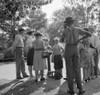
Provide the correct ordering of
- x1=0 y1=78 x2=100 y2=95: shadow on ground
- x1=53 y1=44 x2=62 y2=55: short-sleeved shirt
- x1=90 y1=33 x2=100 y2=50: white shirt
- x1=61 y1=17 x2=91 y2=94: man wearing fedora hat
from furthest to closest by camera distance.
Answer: x1=53 y1=44 x2=62 y2=55: short-sleeved shirt < x1=90 y1=33 x2=100 y2=50: white shirt < x1=0 y1=78 x2=100 y2=95: shadow on ground < x1=61 y1=17 x2=91 y2=94: man wearing fedora hat

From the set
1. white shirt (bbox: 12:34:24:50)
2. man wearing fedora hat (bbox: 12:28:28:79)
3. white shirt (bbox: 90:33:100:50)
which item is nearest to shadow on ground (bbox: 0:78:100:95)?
man wearing fedora hat (bbox: 12:28:28:79)

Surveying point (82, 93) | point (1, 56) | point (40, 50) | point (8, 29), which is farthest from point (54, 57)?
point (8, 29)

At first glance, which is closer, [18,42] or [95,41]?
[95,41]

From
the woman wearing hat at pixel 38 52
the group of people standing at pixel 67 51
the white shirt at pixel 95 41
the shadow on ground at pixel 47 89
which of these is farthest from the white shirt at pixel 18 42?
the white shirt at pixel 95 41

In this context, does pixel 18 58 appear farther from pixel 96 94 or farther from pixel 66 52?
pixel 96 94

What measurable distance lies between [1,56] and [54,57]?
56.1 ft

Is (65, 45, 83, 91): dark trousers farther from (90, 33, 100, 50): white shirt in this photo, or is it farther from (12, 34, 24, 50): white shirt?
Result: (12, 34, 24, 50): white shirt

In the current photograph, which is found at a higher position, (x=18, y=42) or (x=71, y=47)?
(x=18, y=42)

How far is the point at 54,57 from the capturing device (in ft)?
26.3

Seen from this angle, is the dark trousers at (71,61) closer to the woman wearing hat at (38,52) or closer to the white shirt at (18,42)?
the woman wearing hat at (38,52)

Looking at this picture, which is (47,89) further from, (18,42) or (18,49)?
(18,42)

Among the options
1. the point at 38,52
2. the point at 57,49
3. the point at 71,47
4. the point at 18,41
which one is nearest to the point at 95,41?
the point at 57,49

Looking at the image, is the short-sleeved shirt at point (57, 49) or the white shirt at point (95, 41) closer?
the white shirt at point (95, 41)

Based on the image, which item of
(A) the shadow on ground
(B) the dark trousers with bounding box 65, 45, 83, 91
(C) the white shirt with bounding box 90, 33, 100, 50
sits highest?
(C) the white shirt with bounding box 90, 33, 100, 50
